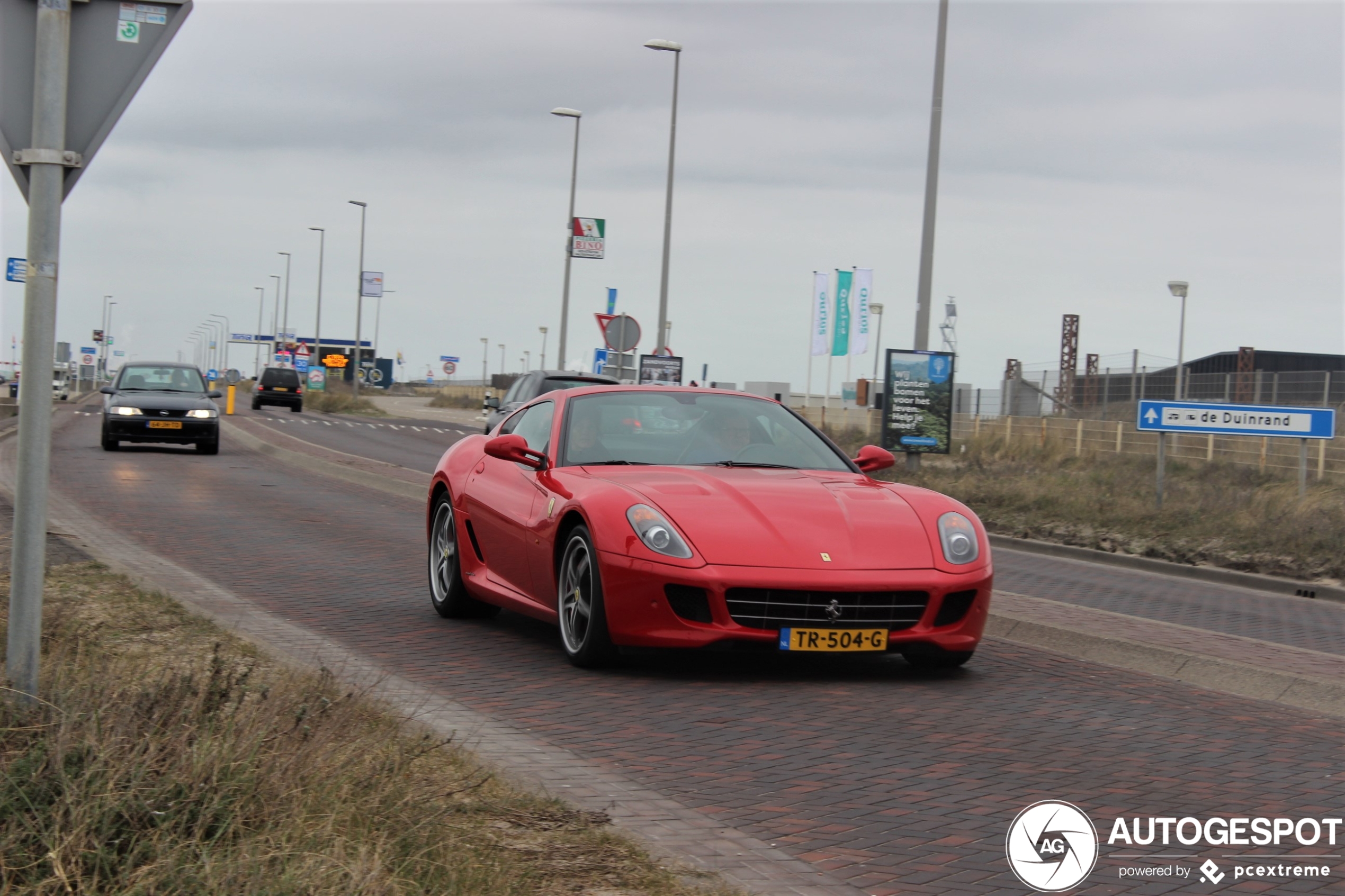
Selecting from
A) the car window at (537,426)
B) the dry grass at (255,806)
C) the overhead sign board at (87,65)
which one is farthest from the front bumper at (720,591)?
the overhead sign board at (87,65)

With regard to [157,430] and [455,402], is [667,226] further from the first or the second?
[455,402]

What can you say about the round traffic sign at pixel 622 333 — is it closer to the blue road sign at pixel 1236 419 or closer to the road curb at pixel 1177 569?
the blue road sign at pixel 1236 419

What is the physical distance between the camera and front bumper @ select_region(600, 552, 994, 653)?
676 centimetres

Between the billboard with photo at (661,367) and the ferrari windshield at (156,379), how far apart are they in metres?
10.3

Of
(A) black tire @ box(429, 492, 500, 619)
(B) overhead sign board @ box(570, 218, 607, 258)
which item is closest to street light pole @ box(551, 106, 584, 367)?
(B) overhead sign board @ box(570, 218, 607, 258)

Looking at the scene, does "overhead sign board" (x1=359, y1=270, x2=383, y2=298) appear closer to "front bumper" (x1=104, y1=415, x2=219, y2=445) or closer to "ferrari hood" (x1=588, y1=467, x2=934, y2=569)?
"front bumper" (x1=104, y1=415, x2=219, y2=445)

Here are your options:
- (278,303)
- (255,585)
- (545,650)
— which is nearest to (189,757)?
(545,650)

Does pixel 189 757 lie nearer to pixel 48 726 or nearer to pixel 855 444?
pixel 48 726

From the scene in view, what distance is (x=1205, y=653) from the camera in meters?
7.91

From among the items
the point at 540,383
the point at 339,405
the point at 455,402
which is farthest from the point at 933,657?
the point at 455,402

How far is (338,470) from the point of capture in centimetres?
2291

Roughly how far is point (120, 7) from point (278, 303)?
10865 cm

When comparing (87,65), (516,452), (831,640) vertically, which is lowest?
(831,640)

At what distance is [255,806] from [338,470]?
64.2ft
